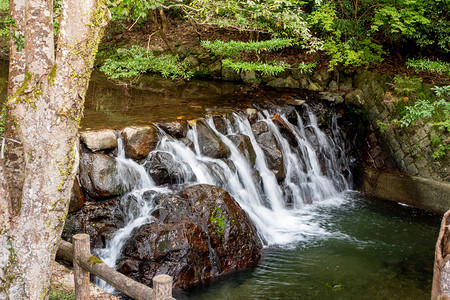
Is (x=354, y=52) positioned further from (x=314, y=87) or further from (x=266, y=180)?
(x=266, y=180)

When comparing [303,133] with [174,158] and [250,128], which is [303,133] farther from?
[174,158]

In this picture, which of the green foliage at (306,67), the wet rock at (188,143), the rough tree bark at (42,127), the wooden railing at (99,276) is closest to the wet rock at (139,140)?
the wet rock at (188,143)

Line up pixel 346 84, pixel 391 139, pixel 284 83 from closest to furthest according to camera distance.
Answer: pixel 391 139, pixel 346 84, pixel 284 83

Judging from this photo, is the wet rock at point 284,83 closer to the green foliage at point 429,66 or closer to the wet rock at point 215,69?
the wet rock at point 215,69

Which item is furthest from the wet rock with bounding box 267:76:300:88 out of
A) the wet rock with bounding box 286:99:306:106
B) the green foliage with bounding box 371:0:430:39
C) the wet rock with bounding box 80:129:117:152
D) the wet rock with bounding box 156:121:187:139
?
the wet rock with bounding box 80:129:117:152

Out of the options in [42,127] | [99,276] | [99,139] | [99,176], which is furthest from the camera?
[99,139]

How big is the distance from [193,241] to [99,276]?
2147mm

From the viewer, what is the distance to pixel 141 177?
7.12 m

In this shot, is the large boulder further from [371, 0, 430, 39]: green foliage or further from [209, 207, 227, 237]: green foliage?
[371, 0, 430, 39]: green foliage

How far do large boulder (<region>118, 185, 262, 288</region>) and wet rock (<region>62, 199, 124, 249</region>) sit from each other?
46cm

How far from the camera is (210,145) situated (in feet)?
27.1

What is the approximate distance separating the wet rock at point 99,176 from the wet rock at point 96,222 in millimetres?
189

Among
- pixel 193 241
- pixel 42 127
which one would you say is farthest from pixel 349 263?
pixel 42 127

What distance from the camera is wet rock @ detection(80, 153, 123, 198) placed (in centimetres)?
650
